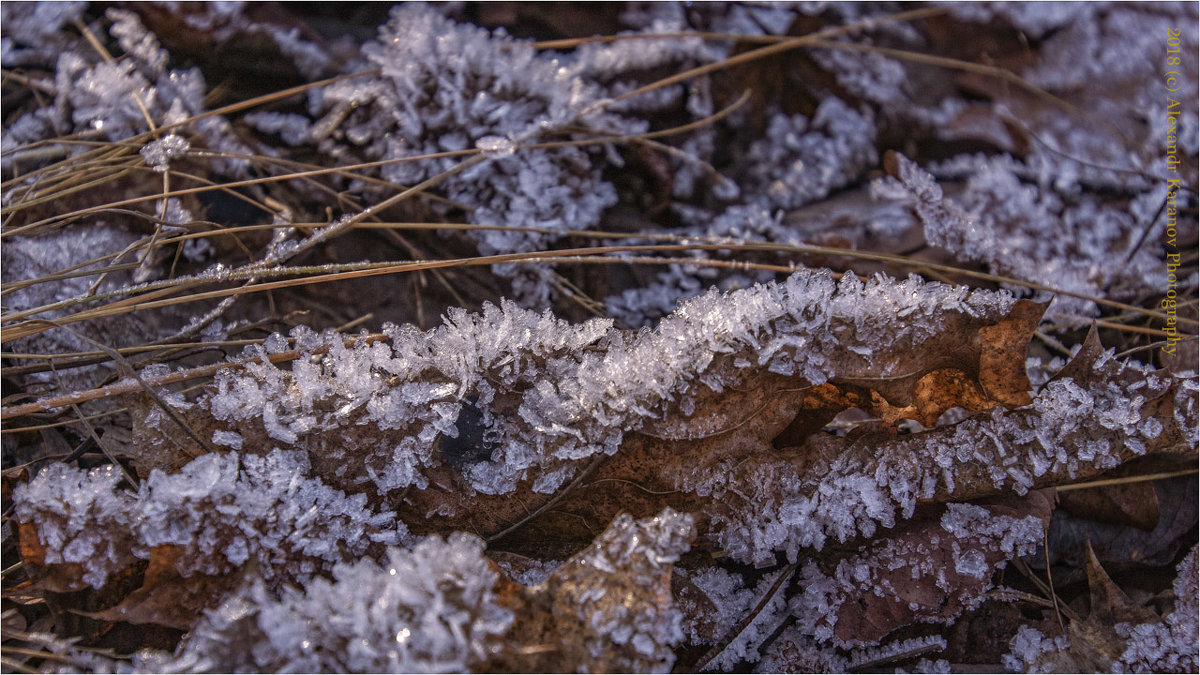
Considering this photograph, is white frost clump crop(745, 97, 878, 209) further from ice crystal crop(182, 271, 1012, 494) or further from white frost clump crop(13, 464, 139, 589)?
white frost clump crop(13, 464, 139, 589)

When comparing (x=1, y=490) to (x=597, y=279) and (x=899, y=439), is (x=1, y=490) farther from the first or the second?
(x=899, y=439)

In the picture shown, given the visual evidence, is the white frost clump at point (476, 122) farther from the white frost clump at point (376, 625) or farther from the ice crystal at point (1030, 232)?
the white frost clump at point (376, 625)

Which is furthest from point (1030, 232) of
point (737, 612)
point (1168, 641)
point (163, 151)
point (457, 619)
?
point (163, 151)

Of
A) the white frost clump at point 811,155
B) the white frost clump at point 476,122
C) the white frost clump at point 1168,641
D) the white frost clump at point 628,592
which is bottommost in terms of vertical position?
the white frost clump at point 1168,641

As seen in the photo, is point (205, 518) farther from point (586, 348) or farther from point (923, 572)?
point (923, 572)

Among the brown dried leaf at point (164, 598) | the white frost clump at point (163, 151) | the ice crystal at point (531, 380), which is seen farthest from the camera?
the white frost clump at point (163, 151)

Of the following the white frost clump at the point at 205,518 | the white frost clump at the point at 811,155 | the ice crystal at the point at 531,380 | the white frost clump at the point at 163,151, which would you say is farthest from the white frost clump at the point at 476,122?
the white frost clump at the point at 205,518

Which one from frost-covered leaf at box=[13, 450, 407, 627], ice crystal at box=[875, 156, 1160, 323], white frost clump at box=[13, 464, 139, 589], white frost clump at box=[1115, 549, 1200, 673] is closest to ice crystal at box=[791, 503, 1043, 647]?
white frost clump at box=[1115, 549, 1200, 673]
